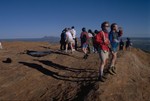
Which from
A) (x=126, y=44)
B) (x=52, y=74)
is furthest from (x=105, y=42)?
(x=126, y=44)

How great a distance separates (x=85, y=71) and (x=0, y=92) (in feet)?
12.0

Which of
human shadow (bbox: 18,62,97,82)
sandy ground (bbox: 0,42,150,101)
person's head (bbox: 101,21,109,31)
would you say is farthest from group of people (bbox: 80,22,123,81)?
human shadow (bbox: 18,62,97,82)

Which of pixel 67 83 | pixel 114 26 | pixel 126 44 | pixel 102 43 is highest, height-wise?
pixel 114 26

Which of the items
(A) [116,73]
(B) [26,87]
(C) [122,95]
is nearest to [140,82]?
(A) [116,73]

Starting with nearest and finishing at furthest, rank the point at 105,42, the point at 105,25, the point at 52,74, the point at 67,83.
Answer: the point at 105,25 → the point at 105,42 → the point at 67,83 → the point at 52,74

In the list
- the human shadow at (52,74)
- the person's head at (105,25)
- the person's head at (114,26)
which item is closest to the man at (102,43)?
Result: the person's head at (105,25)

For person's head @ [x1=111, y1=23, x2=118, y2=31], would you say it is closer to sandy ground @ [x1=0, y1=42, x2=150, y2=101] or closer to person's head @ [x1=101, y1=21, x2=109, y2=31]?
person's head @ [x1=101, y1=21, x2=109, y2=31]

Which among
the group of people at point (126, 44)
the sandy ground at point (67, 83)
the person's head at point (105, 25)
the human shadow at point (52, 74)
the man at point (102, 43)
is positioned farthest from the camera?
the group of people at point (126, 44)

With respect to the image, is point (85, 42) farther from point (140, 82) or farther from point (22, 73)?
point (140, 82)

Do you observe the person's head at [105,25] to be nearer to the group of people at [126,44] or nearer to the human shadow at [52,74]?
the human shadow at [52,74]

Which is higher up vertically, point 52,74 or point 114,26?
point 114,26

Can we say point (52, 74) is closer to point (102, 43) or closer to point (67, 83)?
point (67, 83)

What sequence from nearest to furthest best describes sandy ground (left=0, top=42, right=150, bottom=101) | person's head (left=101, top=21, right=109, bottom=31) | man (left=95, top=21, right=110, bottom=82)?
sandy ground (left=0, top=42, right=150, bottom=101)
person's head (left=101, top=21, right=109, bottom=31)
man (left=95, top=21, right=110, bottom=82)

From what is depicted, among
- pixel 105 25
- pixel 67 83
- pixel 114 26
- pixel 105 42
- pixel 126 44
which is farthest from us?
pixel 126 44
